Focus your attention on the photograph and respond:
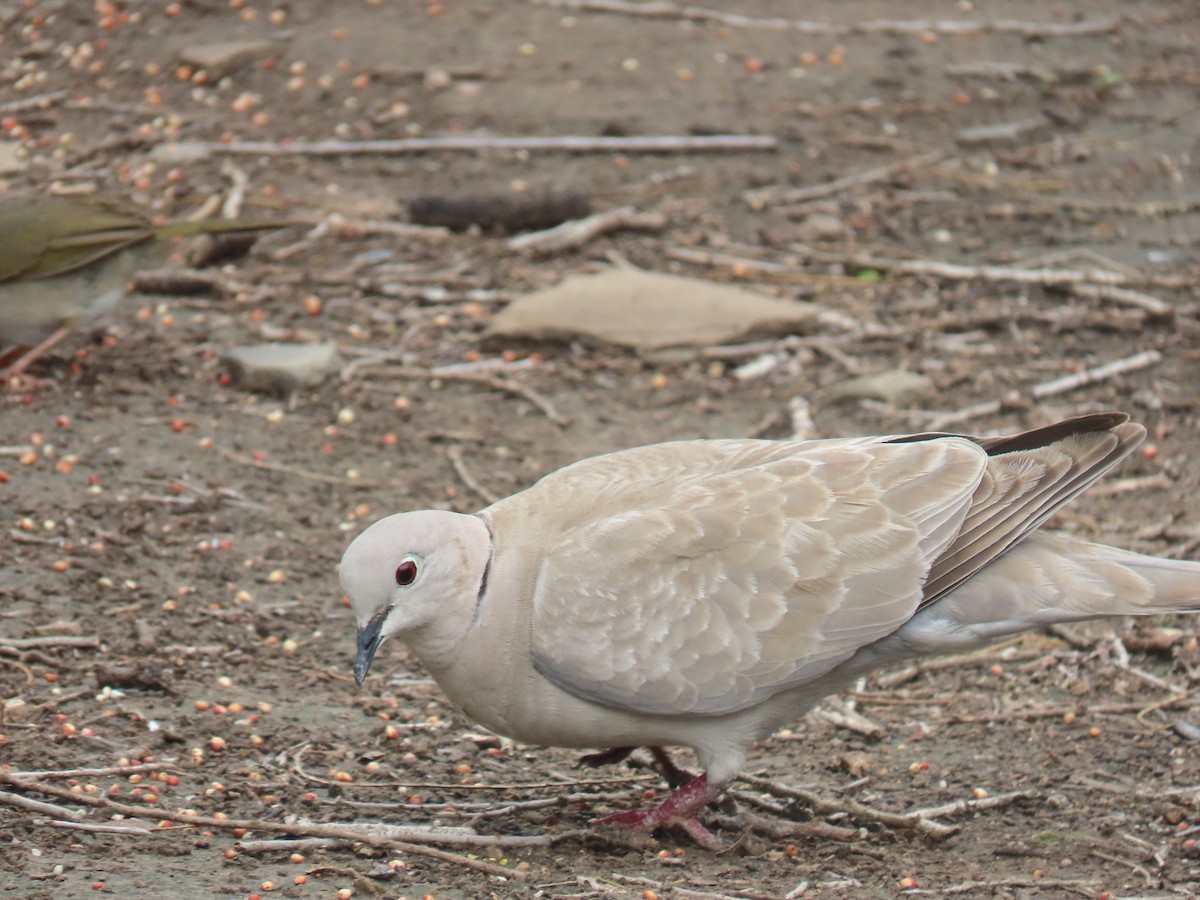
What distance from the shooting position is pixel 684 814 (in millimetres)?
3996

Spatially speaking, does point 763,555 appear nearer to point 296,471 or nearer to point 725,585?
point 725,585

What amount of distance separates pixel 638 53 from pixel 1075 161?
271 cm

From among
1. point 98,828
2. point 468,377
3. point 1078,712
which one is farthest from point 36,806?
point 468,377

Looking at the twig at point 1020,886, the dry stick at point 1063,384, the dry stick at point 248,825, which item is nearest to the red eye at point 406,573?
the dry stick at point 248,825

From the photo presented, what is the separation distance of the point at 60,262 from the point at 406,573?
3.58 metres

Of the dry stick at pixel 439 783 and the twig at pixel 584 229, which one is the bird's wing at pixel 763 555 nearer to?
the dry stick at pixel 439 783

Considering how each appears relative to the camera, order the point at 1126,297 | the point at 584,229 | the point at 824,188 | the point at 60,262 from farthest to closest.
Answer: the point at 824,188 < the point at 584,229 < the point at 1126,297 < the point at 60,262

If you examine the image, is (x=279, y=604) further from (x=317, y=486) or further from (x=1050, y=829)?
(x=1050, y=829)

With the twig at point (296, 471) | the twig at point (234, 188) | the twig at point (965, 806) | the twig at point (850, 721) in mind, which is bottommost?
the twig at point (850, 721)

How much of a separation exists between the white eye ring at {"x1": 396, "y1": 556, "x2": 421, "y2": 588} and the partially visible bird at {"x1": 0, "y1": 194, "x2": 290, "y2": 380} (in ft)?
11.0

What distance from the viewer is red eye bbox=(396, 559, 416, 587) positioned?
151 inches

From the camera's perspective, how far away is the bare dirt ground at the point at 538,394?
4016 millimetres

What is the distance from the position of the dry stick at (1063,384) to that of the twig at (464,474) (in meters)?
1.86

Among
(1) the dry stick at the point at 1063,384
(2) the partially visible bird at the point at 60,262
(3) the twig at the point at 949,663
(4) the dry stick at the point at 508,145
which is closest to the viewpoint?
(3) the twig at the point at 949,663
